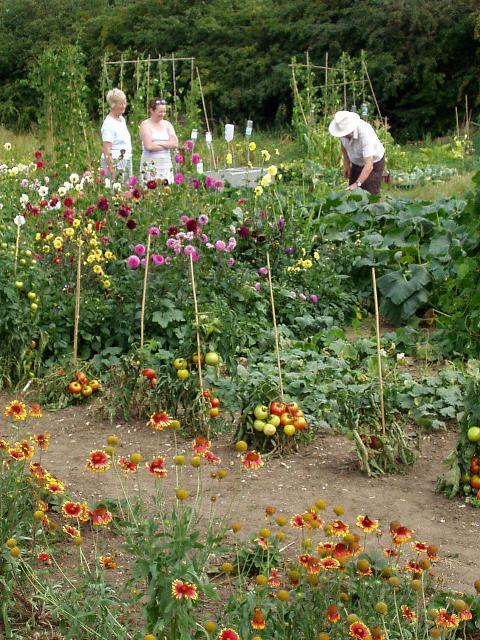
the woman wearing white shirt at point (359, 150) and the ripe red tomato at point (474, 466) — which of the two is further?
the woman wearing white shirt at point (359, 150)

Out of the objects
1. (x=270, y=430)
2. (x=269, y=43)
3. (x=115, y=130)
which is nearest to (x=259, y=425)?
(x=270, y=430)

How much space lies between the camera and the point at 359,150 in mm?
9266

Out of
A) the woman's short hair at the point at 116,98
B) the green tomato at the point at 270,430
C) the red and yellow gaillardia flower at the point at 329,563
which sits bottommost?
the red and yellow gaillardia flower at the point at 329,563

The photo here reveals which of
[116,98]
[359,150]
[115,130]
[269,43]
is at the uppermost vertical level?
[269,43]

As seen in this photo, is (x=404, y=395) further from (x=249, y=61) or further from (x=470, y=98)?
(x=249, y=61)

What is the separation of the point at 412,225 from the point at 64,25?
73.9 feet

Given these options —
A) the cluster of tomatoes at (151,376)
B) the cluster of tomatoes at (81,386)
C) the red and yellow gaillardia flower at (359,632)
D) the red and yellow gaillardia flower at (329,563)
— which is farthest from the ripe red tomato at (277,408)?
the red and yellow gaillardia flower at (359,632)

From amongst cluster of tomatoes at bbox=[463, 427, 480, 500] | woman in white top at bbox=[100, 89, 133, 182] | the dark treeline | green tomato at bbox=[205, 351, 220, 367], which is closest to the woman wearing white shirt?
woman in white top at bbox=[100, 89, 133, 182]

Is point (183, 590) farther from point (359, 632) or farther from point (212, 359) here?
point (212, 359)

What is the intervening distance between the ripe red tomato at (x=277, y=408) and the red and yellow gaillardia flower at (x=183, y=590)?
2.08 metres

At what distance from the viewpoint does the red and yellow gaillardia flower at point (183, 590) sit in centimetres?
266

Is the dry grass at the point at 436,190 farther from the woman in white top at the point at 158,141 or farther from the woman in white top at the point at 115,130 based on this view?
the woman in white top at the point at 115,130

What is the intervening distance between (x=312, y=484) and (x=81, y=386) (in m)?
1.62

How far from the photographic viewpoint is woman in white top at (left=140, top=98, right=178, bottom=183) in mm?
9195
